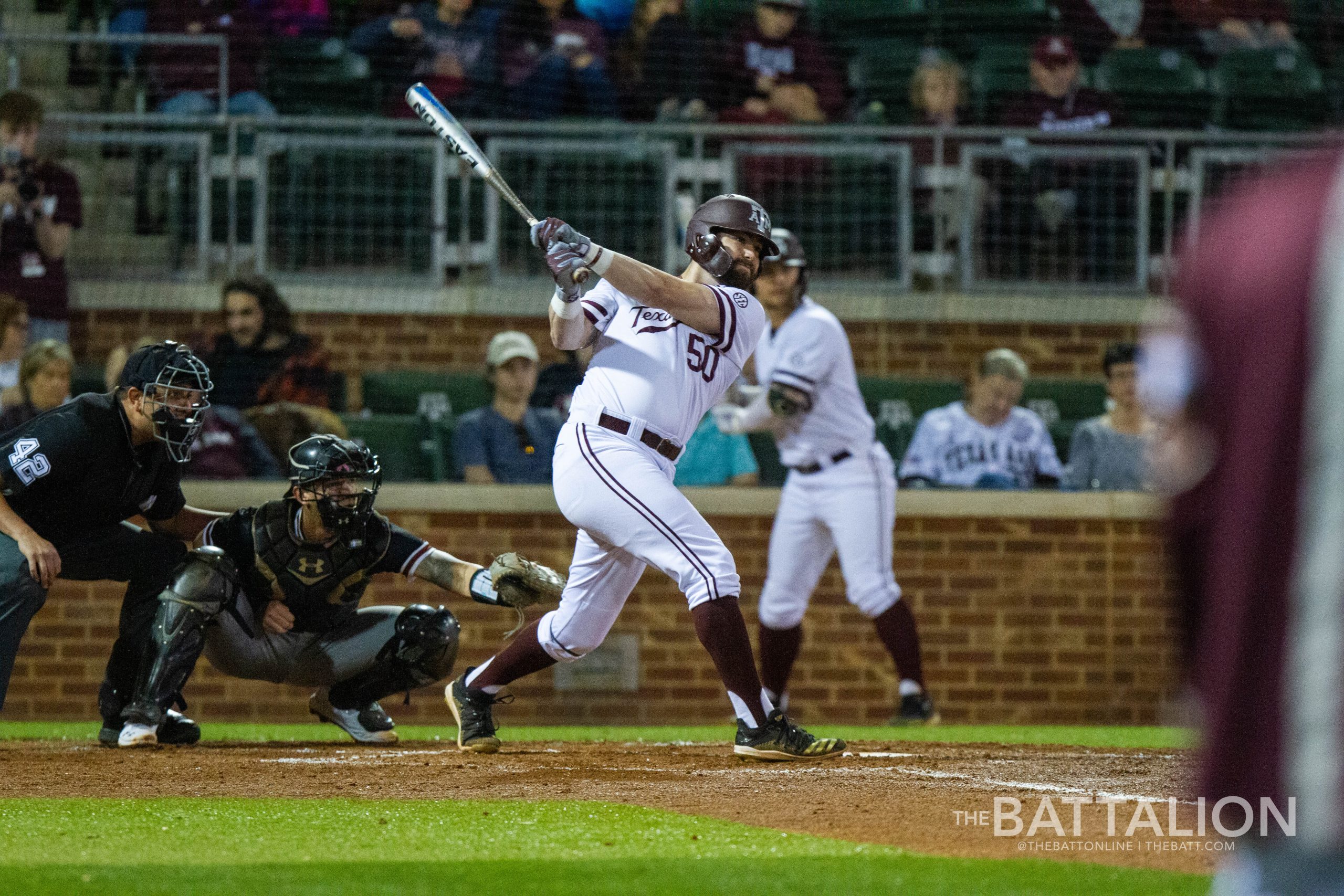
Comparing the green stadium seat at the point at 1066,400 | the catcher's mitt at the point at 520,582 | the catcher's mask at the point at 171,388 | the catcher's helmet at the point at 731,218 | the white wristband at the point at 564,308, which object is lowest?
the green stadium seat at the point at 1066,400

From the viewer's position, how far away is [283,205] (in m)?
Answer: 10.1

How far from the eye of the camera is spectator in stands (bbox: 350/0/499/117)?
10.4 metres

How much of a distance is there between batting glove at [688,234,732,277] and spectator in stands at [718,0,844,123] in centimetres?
548

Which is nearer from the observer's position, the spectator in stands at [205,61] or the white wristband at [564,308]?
the white wristband at [564,308]

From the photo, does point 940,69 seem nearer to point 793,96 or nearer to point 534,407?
point 793,96

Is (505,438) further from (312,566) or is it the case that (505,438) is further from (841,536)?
(312,566)

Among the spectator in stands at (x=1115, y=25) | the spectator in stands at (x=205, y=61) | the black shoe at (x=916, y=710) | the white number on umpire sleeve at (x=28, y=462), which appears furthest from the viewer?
the spectator in stands at (x=1115, y=25)

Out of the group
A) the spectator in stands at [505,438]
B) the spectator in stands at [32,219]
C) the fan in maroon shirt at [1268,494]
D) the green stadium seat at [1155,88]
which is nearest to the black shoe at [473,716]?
the spectator in stands at [505,438]

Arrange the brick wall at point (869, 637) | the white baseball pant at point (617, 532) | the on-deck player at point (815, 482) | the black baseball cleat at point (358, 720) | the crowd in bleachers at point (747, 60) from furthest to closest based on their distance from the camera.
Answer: the crowd in bleachers at point (747, 60) < the brick wall at point (869, 637) < the on-deck player at point (815, 482) < the black baseball cleat at point (358, 720) < the white baseball pant at point (617, 532)

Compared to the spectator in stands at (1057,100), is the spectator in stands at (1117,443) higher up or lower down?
lower down

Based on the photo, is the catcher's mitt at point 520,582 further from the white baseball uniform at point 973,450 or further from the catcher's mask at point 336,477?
the white baseball uniform at point 973,450

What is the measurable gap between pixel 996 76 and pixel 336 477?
662 cm

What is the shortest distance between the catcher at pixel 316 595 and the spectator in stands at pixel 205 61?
4.92 meters

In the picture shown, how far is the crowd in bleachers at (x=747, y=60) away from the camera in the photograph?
10469mm
